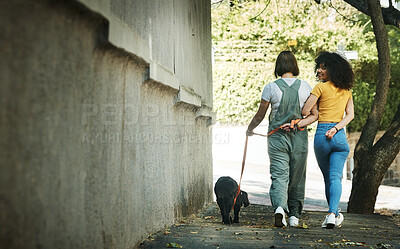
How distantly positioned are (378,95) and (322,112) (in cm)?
289

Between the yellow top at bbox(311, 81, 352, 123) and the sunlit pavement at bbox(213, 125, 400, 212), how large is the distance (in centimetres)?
779

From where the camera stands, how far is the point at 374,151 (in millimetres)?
8789

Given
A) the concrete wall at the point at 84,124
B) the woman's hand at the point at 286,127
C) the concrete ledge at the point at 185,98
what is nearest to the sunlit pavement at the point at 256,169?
the concrete ledge at the point at 185,98

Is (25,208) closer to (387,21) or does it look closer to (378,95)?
(378,95)

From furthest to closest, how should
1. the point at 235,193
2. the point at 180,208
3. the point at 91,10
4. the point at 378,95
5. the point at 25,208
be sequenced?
the point at 378,95, the point at 235,193, the point at 180,208, the point at 91,10, the point at 25,208

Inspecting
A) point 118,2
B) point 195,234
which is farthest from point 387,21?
point 118,2

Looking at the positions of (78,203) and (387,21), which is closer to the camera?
(78,203)

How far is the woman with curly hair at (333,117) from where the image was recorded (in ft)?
21.1

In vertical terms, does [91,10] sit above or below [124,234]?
above

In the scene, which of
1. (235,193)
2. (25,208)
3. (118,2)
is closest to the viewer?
(25,208)

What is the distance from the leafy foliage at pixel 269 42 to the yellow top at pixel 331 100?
1434cm

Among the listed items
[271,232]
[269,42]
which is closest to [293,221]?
[271,232]

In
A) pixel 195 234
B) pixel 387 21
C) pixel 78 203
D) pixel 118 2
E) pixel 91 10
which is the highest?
pixel 387 21

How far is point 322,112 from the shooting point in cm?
655
